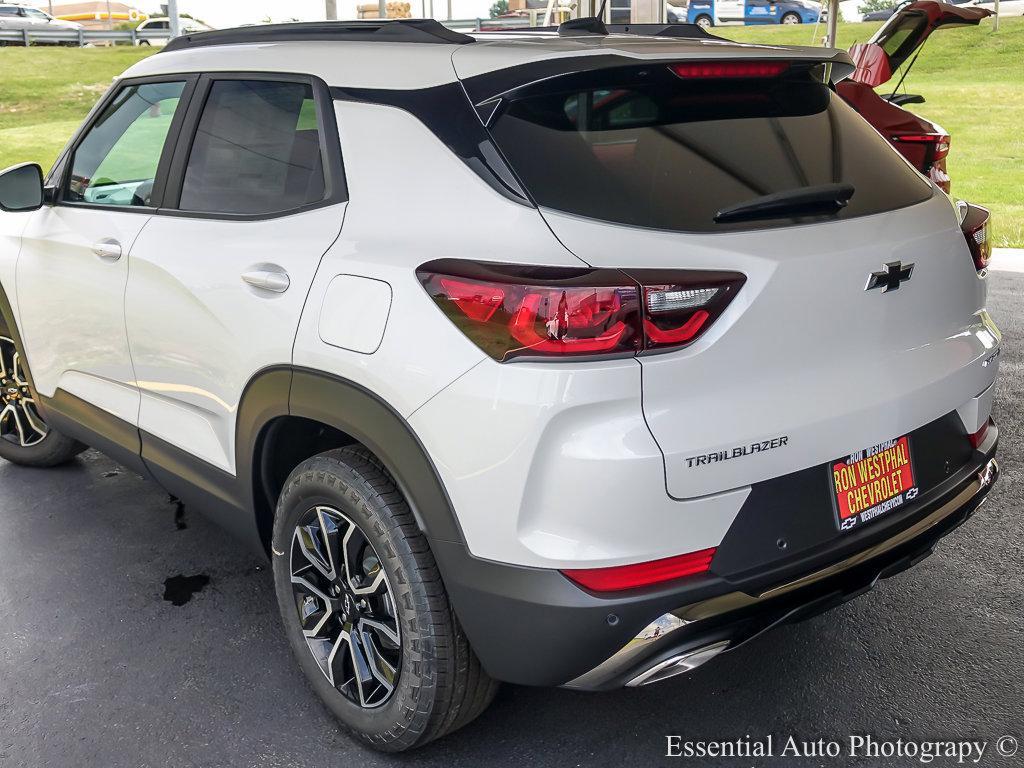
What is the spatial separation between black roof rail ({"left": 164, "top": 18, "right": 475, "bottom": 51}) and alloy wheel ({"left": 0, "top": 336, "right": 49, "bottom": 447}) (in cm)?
192

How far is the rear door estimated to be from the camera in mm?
2555

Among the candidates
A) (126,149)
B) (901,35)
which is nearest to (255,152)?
(126,149)

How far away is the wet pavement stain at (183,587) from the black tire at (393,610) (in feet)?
2.90

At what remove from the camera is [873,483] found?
234 centimetres

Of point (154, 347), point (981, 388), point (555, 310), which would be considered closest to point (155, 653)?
point (154, 347)

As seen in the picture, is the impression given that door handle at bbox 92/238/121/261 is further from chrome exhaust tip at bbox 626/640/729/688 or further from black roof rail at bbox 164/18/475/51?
chrome exhaust tip at bbox 626/640/729/688

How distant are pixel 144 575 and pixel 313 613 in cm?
115

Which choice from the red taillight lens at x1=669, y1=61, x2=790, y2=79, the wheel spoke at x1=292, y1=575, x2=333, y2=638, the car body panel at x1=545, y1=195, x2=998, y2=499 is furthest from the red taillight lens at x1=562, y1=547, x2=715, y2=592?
the red taillight lens at x1=669, y1=61, x2=790, y2=79

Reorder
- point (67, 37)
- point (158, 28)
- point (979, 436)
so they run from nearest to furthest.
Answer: point (979, 436) < point (67, 37) < point (158, 28)

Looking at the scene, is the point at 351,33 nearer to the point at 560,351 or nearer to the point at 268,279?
the point at 268,279

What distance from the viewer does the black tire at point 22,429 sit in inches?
175

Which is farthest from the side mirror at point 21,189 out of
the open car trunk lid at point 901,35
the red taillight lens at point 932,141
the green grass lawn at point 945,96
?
the green grass lawn at point 945,96

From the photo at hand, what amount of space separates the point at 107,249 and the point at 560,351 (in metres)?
1.93

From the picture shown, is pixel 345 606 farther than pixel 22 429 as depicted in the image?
No
